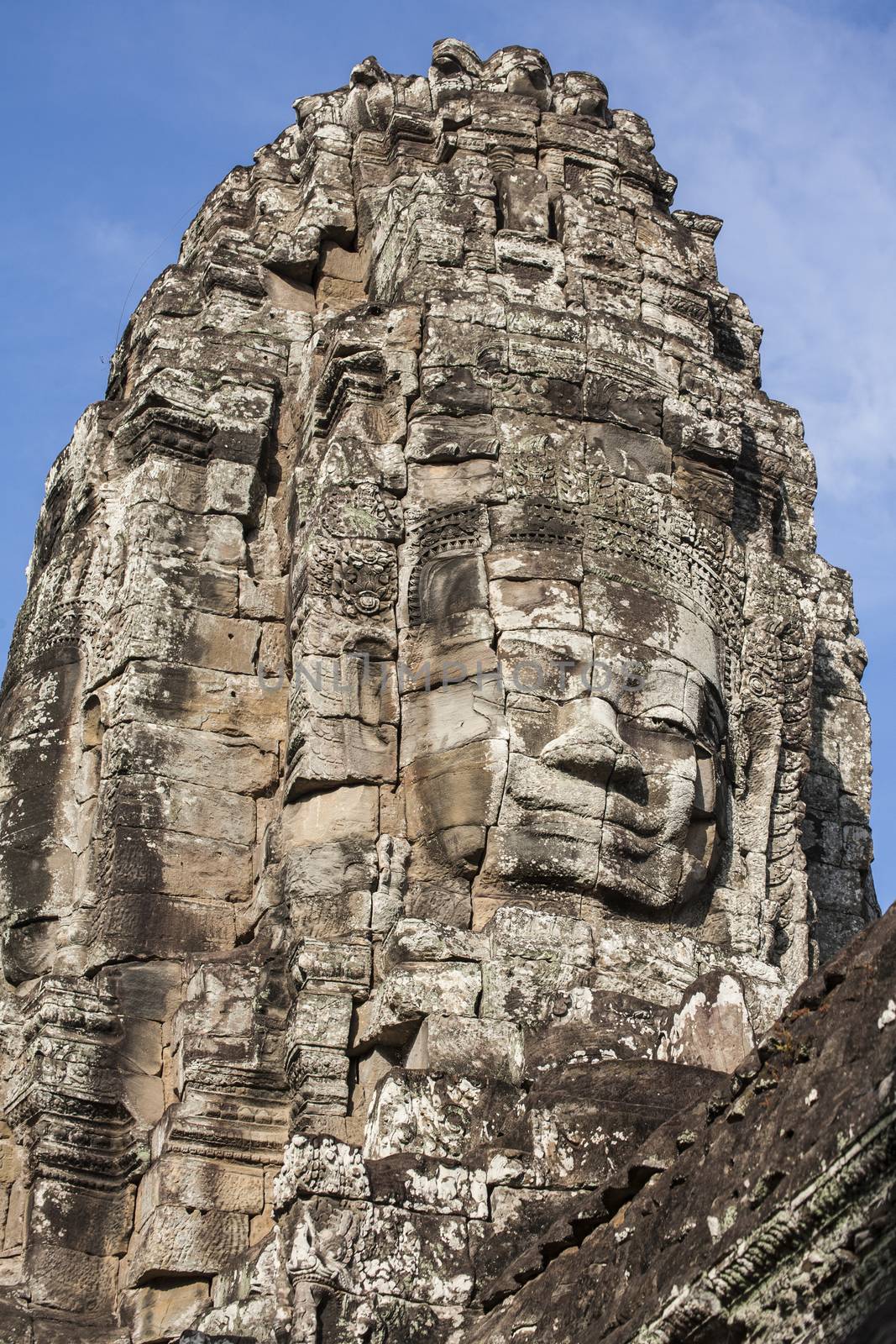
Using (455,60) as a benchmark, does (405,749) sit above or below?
below

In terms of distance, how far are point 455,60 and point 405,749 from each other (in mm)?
6953

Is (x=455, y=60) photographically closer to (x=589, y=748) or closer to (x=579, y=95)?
(x=579, y=95)

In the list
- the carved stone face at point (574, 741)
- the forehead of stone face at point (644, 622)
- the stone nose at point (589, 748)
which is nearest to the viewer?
the carved stone face at point (574, 741)

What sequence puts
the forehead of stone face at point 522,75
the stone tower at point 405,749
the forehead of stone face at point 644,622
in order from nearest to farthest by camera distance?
the stone tower at point 405,749 → the forehead of stone face at point 644,622 → the forehead of stone face at point 522,75

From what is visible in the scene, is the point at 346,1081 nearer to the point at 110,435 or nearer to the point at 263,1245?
the point at 263,1245

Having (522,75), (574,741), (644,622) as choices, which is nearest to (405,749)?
(574,741)

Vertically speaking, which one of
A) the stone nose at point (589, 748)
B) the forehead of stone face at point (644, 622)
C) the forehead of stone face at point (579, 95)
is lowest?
the stone nose at point (589, 748)

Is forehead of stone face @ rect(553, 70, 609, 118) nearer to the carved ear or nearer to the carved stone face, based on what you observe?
the carved ear

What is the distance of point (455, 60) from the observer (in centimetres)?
1900

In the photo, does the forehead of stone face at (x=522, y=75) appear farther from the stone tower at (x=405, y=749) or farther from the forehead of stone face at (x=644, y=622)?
the forehead of stone face at (x=644, y=622)

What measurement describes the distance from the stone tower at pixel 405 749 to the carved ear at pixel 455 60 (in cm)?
6

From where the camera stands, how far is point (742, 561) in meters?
16.5

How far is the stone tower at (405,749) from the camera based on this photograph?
12.9 meters

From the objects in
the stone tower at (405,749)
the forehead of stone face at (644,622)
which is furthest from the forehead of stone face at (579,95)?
the forehead of stone face at (644,622)
